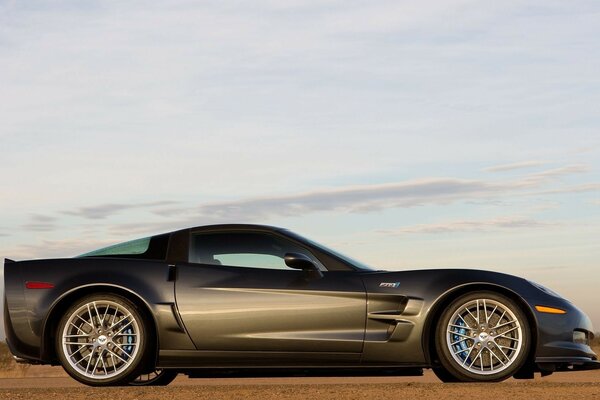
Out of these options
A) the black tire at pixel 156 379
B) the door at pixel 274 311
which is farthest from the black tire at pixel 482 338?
the black tire at pixel 156 379

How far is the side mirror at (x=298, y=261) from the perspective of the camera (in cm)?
925

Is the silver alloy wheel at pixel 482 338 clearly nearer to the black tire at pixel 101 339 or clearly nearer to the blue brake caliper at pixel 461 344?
the blue brake caliper at pixel 461 344

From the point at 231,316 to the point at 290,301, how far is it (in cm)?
56

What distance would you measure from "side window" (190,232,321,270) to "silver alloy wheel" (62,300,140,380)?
2.94ft

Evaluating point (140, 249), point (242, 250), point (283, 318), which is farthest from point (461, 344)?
point (140, 249)

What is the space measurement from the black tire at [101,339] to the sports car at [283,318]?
12mm

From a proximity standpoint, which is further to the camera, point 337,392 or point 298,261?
point 298,261

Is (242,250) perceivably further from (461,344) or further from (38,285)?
(461,344)

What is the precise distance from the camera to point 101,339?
378 inches

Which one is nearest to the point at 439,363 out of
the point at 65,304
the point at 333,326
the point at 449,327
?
the point at 449,327

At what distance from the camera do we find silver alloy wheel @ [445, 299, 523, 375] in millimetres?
9438

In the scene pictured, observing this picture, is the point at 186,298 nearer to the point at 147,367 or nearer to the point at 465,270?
the point at 147,367

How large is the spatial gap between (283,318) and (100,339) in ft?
5.75

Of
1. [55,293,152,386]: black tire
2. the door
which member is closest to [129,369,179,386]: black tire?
[55,293,152,386]: black tire
